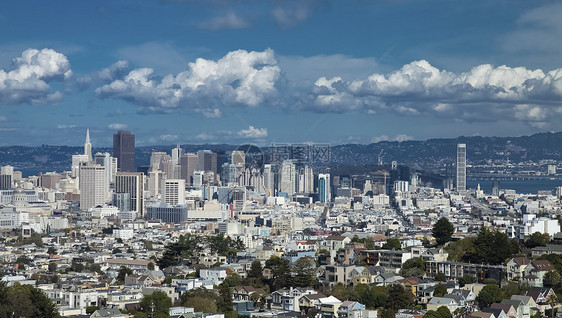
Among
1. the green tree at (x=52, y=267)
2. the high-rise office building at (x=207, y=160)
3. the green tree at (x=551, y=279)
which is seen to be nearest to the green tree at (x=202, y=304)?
the green tree at (x=551, y=279)

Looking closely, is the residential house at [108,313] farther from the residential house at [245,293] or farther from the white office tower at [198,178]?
the white office tower at [198,178]

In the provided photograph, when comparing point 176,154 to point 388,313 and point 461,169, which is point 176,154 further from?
point 388,313

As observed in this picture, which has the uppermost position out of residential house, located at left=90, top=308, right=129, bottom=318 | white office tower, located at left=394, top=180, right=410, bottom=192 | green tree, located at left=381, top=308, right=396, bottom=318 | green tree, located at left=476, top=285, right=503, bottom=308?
white office tower, located at left=394, top=180, right=410, bottom=192

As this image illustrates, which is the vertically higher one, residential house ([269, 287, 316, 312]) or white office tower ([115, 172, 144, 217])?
white office tower ([115, 172, 144, 217])

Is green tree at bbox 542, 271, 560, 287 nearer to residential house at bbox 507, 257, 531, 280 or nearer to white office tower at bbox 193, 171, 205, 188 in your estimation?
residential house at bbox 507, 257, 531, 280

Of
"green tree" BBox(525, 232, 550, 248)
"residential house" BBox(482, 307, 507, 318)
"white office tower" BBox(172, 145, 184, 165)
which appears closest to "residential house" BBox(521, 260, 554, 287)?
"residential house" BBox(482, 307, 507, 318)

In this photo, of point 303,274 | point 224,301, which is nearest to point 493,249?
point 303,274
